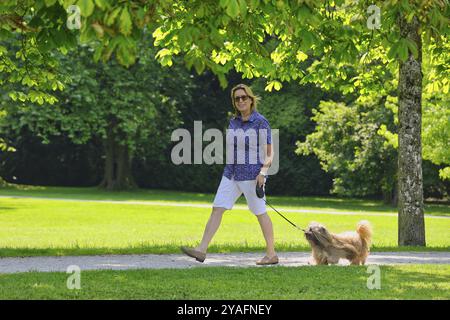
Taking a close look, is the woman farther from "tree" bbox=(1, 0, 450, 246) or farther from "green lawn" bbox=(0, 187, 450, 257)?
"green lawn" bbox=(0, 187, 450, 257)

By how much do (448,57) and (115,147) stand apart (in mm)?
29170

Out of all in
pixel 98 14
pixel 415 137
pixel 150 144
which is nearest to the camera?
pixel 98 14

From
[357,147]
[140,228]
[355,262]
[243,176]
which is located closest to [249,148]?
[243,176]

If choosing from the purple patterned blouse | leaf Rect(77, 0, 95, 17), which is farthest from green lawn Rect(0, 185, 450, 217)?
leaf Rect(77, 0, 95, 17)

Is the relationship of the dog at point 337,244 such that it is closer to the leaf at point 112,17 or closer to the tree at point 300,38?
the tree at point 300,38

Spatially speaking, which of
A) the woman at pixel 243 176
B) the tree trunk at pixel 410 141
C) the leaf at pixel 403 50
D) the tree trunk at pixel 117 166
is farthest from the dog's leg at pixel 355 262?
the tree trunk at pixel 117 166

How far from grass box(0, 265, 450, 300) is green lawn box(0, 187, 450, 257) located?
319 cm

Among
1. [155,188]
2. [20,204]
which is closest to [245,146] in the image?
[20,204]

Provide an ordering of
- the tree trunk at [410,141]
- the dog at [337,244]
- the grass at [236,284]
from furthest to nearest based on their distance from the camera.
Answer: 1. the tree trunk at [410,141]
2. the dog at [337,244]
3. the grass at [236,284]

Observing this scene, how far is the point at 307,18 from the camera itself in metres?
6.01

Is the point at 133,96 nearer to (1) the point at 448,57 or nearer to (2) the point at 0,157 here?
(2) the point at 0,157

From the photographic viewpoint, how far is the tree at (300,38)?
532 centimetres

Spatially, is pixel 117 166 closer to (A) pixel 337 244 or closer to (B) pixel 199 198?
(B) pixel 199 198

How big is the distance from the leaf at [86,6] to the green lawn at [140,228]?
7198 millimetres
